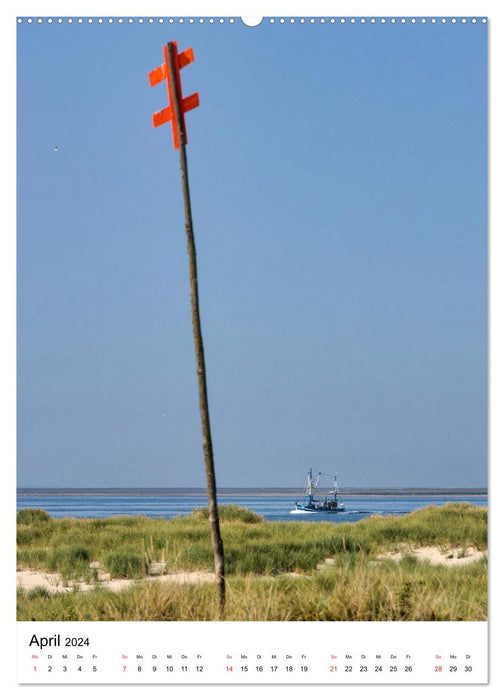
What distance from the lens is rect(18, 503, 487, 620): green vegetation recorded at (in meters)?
4.77

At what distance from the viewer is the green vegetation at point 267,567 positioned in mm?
4770

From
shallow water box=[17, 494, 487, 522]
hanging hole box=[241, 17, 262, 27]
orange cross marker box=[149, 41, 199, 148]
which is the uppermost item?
hanging hole box=[241, 17, 262, 27]

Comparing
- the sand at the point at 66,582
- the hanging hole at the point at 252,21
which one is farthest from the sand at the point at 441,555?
the hanging hole at the point at 252,21

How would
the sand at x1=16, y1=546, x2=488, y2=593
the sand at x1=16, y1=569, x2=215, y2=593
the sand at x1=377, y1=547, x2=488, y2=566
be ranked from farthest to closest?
1. the sand at x1=377, y1=547, x2=488, y2=566
2. the sand at x1=16, y1=569, x2=215, y2=593
3. the sand at x1=16, y1=546, x2=488, y2=593

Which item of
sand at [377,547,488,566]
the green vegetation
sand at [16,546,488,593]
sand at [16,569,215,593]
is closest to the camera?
the green vegetation

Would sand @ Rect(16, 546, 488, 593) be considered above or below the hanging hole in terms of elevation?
below

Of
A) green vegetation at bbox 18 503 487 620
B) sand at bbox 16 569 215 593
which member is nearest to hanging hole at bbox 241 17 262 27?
→ green vegetation at bbox 18 503 487 620

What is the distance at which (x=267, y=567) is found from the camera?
24.5 feet

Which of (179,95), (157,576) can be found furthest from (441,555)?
(179,95)

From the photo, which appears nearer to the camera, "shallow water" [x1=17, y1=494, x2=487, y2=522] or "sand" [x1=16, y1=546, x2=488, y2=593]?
"sand" [x1=16, y1=546, x2=488, y2=593]

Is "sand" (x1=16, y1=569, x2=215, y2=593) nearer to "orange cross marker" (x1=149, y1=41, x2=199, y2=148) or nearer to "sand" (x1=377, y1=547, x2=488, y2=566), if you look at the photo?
"sand" (x1=377, y1=547, x2=488, y2=566)

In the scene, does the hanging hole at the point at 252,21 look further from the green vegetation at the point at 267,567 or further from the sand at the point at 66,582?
the sand at the point at 66,582

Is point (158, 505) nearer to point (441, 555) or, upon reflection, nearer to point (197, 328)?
point (441, 555)
